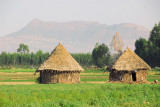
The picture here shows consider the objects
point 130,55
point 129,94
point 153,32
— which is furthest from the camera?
point 153,32

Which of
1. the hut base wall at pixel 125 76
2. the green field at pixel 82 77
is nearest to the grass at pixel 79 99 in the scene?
the hut base wall at pixel 125 76

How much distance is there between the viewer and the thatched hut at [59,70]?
37906mm

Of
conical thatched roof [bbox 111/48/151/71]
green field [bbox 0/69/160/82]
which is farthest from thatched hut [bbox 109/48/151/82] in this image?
green field [bbox 0/69/160/82]

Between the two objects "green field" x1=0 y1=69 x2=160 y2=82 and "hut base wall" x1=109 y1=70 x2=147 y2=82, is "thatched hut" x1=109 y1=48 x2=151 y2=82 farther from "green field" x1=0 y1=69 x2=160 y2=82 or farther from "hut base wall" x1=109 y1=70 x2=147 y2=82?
"green field" x1=0 y1=69 x2=160 y2=82

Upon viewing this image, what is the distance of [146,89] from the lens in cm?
2798

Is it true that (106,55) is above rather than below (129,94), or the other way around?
above

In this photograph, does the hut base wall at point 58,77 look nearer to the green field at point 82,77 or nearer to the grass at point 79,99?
the green field at point 82,77

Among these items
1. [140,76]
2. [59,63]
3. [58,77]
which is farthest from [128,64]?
[58,77]

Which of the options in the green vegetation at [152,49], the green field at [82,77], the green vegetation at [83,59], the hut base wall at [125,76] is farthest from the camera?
the green vegetation at [83,59]

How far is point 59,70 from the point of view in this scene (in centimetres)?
3769

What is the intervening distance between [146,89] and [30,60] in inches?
4321

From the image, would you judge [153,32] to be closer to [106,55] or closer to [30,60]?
[106,55]

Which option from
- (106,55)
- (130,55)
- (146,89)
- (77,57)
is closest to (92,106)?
(146,89)

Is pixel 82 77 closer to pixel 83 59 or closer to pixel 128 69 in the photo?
pixel 128 69
